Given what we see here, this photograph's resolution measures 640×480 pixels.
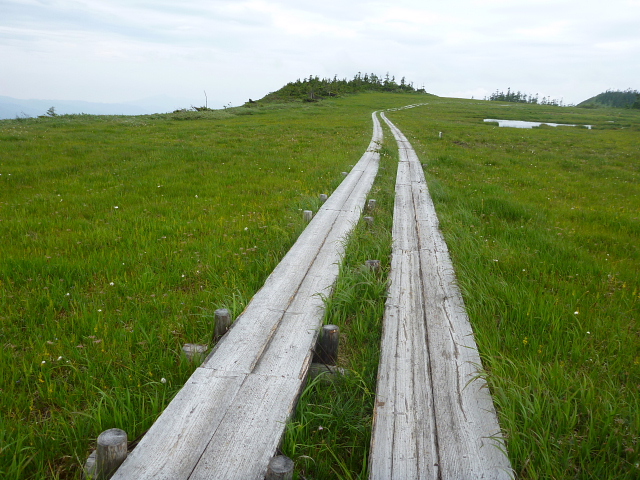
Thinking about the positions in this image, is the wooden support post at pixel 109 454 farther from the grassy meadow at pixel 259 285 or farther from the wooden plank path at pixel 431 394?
the wooden plank path at pixel 431 394

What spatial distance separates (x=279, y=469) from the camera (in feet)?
6.07

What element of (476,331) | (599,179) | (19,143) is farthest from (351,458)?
(19,143)

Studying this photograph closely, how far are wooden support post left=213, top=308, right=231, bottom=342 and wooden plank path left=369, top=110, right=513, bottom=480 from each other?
1.28 m

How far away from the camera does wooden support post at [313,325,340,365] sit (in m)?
3.00

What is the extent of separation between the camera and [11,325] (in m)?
3.50

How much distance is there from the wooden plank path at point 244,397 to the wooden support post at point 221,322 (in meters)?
0.08

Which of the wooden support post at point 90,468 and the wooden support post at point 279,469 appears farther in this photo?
the wooden support post at point 90,468

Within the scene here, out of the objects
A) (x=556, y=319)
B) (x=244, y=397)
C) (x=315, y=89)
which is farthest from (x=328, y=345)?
(x=315, y=89)

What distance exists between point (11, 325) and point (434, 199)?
24.2 feet

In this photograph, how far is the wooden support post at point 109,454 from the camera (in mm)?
1931

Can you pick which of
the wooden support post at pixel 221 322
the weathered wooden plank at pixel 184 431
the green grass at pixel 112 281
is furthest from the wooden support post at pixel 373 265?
the weathered wooden plank at pixel 184 431

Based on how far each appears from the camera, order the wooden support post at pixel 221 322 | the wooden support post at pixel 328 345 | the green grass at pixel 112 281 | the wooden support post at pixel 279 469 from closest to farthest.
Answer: the wooden support post at pixel 279 469, the green grass at pixel 112 281, the wooden support post at pixel 328 345, the wooden support post at pixel 221 322

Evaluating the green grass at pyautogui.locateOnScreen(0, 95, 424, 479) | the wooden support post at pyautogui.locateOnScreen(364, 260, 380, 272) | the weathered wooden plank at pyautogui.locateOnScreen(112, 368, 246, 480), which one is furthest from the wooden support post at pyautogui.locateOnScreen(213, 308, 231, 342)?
the wooden support post at pyautogui.locateOnScreen(364, 260, 380, 272)

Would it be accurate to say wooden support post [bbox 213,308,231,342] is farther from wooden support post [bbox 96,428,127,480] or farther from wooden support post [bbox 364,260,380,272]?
wooden support post [bbox 364,260,380,272]
